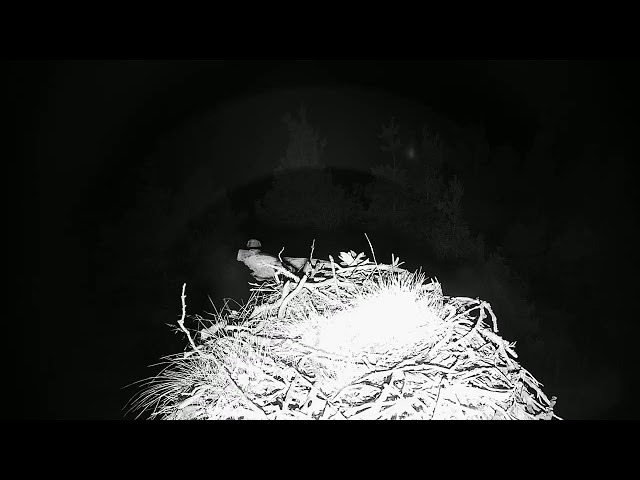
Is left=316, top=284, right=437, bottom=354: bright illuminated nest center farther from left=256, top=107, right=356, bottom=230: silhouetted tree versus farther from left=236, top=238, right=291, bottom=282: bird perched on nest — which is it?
left=256, top=107, right=356, bottom=230: silhouetted tree

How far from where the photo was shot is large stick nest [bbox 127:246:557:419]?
154 centimetres

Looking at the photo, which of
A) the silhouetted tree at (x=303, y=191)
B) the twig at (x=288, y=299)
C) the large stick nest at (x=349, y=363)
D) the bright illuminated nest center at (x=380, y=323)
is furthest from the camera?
the silhouetted tree at (x=303, y=191)

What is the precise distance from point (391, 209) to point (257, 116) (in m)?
6.38

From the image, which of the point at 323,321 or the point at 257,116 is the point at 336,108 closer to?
the point at 257,116

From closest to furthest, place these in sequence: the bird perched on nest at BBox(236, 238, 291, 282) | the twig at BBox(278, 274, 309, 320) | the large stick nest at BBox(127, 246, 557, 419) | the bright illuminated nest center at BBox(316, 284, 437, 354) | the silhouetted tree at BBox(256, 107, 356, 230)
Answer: the large stick nest at BBox(127, 246, 557, 419)
the bright illuminated nest center at BBox(316, 284, 437, 354)
the twig at BBox(278, 274, 309, 320)
the bird perched on nest at BBox(236, 238, 291, 282)
the silhouetted tree at BBox(256, 107, 356, 230)

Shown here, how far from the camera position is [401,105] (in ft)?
47.6

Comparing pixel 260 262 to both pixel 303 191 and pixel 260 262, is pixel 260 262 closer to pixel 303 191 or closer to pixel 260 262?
pixel 260 262

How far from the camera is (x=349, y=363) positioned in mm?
1696

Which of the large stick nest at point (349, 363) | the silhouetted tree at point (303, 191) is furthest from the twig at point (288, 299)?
the silhouetted tree at point (303, 191)

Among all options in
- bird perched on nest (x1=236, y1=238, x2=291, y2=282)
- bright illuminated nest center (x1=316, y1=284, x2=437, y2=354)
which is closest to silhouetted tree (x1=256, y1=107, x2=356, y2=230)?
bird perched on nest (x1=236, y1=238, x2=291, y2=282)

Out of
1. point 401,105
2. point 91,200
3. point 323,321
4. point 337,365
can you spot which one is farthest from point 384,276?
point 401,105

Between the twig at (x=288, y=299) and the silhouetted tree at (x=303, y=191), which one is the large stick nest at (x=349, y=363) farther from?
the silhouetted tree at (x=303, y=191)

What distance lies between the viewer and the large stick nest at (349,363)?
154 centimetres

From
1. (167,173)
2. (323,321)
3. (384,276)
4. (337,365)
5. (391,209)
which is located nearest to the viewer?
(337,365)
